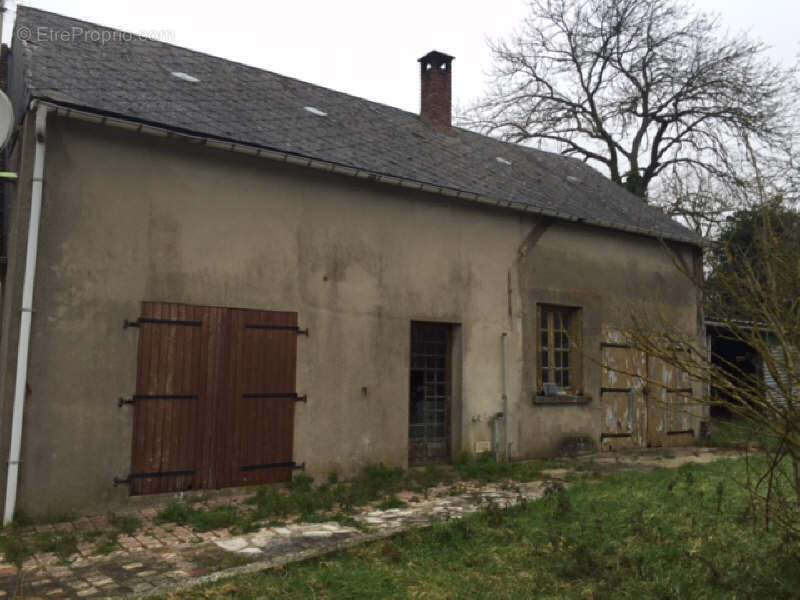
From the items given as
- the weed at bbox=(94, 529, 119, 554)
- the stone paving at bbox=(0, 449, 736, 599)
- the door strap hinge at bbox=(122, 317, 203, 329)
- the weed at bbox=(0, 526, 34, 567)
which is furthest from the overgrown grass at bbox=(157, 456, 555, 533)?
the door strap hinge at bbox=(122, 317, 203, 329)

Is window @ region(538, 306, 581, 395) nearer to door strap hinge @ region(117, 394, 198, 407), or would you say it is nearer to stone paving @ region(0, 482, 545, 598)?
stone paving @ region(0, 482, 545, 598)

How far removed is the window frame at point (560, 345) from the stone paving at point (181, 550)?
11.8 feet

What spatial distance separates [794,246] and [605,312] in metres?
7.34

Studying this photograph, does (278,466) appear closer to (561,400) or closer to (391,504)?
(391,504)

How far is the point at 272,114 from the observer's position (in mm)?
9047

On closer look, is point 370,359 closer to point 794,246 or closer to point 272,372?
point 272,372

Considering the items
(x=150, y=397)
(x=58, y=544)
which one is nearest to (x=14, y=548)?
(x=58, y=544)

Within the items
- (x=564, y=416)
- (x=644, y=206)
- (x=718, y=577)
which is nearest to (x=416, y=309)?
(x=564, y=416)

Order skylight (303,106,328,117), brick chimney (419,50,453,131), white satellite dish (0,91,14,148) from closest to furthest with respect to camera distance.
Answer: white satellite dish (0,91,14,148) < skylight (303,106,328,117) < brick chimney (419,50,453,131)

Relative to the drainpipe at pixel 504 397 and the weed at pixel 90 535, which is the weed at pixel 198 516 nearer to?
the weed at pixel 90 535

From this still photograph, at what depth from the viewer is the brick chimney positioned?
12812 mm

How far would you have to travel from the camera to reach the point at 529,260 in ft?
33.4

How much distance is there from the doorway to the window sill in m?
1.55

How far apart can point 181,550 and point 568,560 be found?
2966 mm
